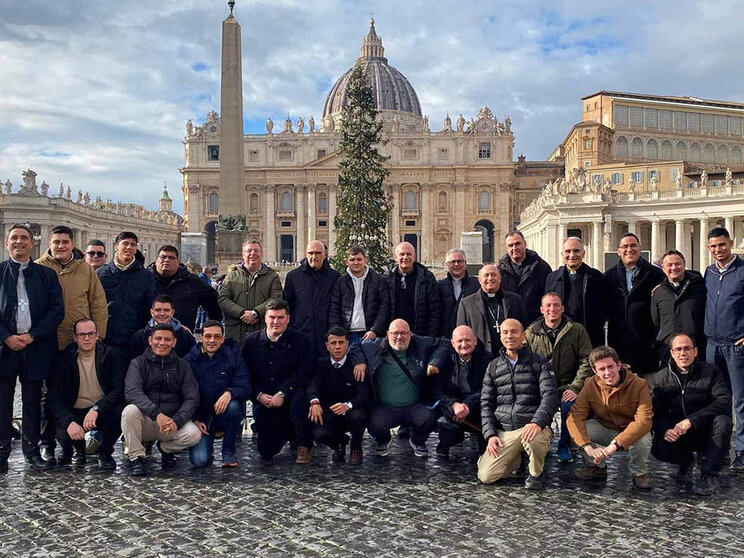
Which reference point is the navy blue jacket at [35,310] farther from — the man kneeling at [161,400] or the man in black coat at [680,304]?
the man in black coat at [680,304]

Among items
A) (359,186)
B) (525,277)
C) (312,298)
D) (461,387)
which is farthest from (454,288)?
(359,186)

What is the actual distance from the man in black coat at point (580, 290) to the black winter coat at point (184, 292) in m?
3.88

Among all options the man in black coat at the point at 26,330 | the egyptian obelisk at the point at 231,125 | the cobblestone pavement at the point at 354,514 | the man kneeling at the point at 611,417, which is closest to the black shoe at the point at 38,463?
the man in black coat at the point at 26,330

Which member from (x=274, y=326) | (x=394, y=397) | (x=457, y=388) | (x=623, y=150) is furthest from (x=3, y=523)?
(x=623, y=150)

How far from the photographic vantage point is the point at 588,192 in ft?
151

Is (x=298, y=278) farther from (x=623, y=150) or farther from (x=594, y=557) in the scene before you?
(x=623, y=150)

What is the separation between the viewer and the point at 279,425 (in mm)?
7035

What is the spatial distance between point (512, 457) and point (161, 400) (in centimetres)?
329

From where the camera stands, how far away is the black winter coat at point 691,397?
6148 millimetres

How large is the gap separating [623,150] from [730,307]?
61.9 metres

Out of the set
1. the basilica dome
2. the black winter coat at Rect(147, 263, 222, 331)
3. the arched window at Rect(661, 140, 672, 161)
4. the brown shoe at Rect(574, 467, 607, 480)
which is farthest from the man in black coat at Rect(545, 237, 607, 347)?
the basilica dome

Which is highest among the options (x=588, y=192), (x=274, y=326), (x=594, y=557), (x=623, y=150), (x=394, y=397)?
(x=623, y=150)

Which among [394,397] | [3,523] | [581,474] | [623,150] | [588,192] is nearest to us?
[3,523]

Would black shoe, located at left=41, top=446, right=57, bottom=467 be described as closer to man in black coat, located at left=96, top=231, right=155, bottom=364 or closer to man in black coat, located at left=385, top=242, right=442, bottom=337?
man in black coat, located at left=96, top=231, right=155, bottom=364
